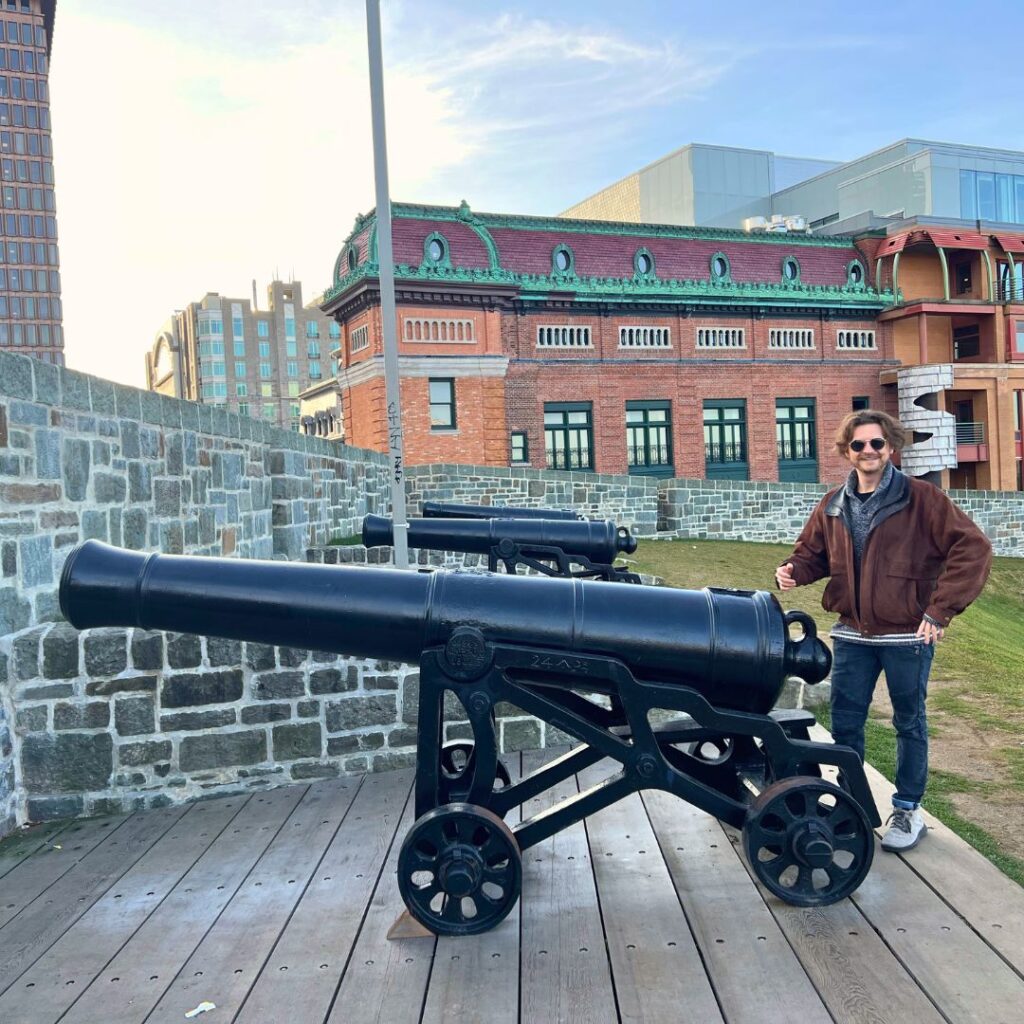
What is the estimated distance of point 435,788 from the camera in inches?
126

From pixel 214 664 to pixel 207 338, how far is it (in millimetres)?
93368

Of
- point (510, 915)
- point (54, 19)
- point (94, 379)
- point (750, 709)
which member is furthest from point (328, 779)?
point (54, 19)

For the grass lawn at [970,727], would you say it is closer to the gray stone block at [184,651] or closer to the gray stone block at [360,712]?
the gray stone block at [360,712]

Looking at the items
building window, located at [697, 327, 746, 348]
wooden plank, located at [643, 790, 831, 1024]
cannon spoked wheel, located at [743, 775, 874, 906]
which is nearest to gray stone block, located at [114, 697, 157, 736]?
wooden plank, located at [643, 790, 831, 1024]

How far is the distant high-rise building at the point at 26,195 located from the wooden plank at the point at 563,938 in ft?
247

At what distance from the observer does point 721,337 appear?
32812 mm

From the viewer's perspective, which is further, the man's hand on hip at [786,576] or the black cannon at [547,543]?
the black cannon at [547,543]

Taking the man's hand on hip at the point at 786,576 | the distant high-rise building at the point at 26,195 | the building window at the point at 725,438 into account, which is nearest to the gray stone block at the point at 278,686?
the man's hand on hip at the point at 786,576

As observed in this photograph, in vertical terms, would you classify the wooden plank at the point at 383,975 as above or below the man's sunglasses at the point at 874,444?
below

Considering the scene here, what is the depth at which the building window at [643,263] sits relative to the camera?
3155 centimetres

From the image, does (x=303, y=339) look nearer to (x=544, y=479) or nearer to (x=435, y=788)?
(x=544, y=479)

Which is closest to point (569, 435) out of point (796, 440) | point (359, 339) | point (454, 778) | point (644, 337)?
point (644, 337)

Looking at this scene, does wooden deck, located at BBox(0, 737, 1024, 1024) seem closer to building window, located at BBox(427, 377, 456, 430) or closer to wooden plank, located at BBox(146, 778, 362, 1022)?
wooden plank, located at BBox(146, 778, 362, 1022)

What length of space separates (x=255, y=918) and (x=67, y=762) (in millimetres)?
1671
